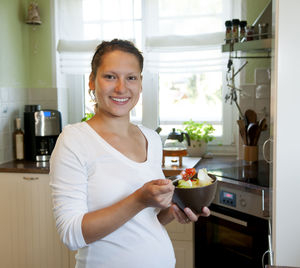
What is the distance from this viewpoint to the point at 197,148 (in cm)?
327

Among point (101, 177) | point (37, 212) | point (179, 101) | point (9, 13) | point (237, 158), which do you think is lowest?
point (37, 212)

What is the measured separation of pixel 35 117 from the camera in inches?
123

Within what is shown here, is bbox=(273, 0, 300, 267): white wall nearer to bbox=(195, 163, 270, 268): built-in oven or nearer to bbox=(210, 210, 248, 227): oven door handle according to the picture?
bbox=(195, 163, 270, 268): built-in oven

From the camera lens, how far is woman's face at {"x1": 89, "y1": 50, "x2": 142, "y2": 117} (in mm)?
1231

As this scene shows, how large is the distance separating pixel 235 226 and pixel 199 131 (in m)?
1.12

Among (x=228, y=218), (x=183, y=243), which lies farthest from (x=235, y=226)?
(x=183, y=243)

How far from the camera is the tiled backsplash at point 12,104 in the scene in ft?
10.3

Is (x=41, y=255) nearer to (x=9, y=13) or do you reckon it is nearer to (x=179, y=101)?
(x=179, y=101)

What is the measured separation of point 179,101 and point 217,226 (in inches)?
51.1

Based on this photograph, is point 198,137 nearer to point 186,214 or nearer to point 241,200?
point 241,200

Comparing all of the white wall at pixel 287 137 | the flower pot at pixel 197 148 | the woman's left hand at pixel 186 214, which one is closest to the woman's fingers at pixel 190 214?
the woman's left hand at pixel 186 214

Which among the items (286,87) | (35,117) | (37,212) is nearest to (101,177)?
(286,87)

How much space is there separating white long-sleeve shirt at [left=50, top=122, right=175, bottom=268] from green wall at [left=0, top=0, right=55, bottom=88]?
226 centimetres

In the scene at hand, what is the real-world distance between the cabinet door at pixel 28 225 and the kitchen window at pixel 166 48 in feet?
3.36
